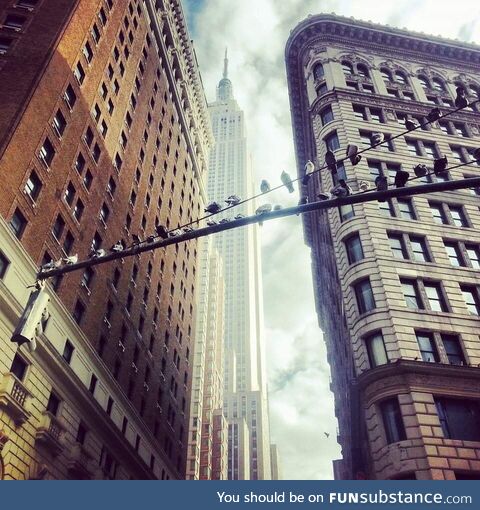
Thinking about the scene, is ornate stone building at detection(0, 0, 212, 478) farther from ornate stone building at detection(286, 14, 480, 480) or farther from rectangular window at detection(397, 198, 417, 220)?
rectangular window at detection(397, 198, 417, 220)

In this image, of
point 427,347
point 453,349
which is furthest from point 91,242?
point 453,349

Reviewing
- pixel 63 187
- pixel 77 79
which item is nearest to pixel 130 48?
pixel 77 79

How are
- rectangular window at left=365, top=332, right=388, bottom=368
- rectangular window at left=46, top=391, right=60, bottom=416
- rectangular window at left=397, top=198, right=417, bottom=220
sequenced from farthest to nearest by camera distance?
rectangular window at left=397, top=198, right=417, bottom=220, rectangular window at left=46, top=391, right=60, bottom=416, rectangular window at left=365, top=332, right=388, bottom=368

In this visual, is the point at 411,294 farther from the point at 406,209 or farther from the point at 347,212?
the point at 406,209

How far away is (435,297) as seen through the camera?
103ft

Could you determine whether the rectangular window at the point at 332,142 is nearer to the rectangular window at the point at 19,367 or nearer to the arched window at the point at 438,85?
the arched window at the point at 438,85

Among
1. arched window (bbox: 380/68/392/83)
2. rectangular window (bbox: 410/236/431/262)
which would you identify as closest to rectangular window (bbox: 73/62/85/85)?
rectangular window (bbox: 410/236/431/262)

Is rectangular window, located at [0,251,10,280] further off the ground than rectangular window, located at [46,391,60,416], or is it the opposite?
rectangular window, located at [0,251,10,280]

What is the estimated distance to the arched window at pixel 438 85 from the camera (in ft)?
171

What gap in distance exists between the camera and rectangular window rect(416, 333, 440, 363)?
91.9 ft

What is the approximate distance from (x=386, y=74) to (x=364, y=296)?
→ 3031 centimetres

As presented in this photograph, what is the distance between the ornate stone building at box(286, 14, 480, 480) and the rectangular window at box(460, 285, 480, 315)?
0.09 m

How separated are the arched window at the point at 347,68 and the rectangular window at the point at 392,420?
34859 mm

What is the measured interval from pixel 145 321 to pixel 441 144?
3031 cm
